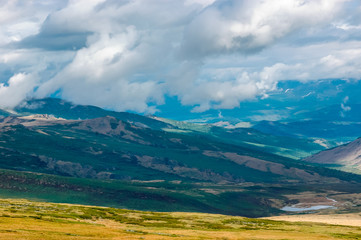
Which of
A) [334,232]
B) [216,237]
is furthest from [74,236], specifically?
[334,232]

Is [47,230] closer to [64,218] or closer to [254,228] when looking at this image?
[64,218]

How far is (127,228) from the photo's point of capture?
478 ft

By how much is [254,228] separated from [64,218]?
60.3 metres

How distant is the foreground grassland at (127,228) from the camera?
372ft

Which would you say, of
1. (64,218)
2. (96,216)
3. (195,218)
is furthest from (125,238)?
(195,218)

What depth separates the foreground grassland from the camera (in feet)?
372

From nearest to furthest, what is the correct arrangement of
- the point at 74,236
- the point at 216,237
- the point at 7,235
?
the point at 7,235
the point at 74,236
the point at 216,237

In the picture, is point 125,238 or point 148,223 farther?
point 148,223

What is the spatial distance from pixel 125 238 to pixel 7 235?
2450 cm

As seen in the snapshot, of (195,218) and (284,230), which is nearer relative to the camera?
(284,230)

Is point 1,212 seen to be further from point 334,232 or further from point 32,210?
point 334,232

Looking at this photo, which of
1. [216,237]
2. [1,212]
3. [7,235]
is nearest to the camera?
[7,235]

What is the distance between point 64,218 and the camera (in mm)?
154500

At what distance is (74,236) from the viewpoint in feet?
353
